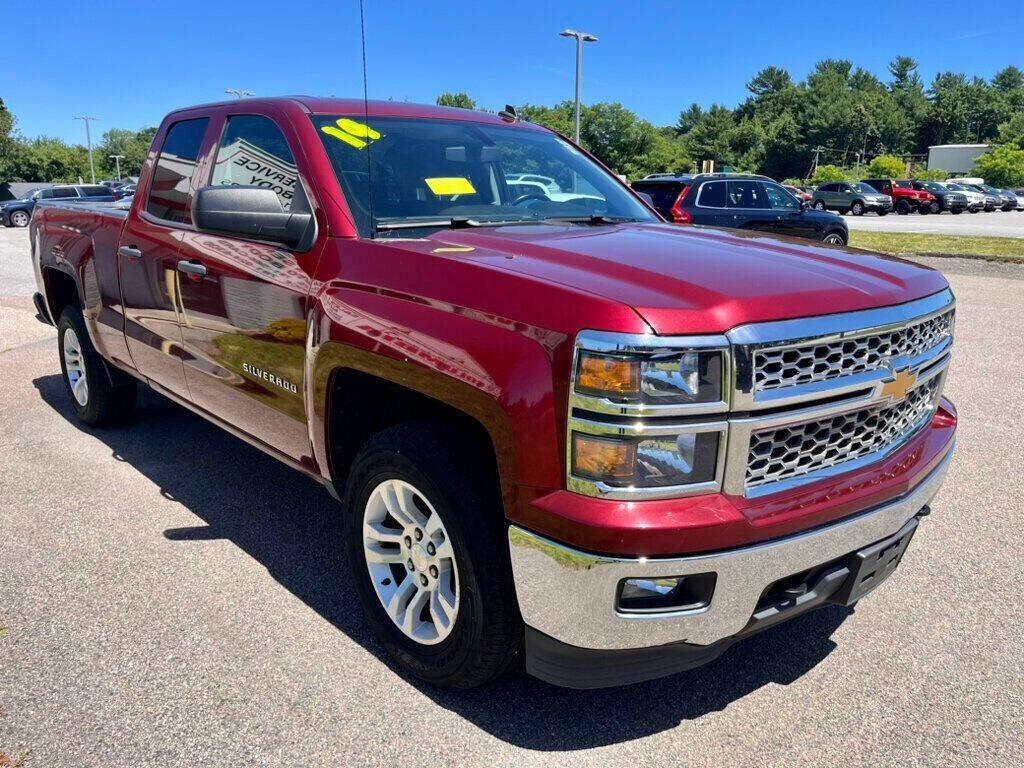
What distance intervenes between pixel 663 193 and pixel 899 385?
11.3 metres

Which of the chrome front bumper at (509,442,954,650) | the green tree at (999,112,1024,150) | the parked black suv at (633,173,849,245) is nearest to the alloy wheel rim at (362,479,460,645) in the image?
the chrome front bumper at (509,442,954,650)

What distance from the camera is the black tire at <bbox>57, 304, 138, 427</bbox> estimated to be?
17.1ft

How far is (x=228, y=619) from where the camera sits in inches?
124

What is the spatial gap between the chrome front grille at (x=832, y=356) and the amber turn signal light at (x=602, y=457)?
0.37m

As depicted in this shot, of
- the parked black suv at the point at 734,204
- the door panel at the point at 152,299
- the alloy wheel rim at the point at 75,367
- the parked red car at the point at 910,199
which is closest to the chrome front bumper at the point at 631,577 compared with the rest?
the door panel at the point at 152,299

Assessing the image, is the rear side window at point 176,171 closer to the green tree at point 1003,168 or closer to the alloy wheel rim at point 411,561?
the alloy wheel rim at point 411,561

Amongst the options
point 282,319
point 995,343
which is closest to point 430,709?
point 282,319

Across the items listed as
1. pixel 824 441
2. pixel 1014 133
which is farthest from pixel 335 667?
pixel 1014 133

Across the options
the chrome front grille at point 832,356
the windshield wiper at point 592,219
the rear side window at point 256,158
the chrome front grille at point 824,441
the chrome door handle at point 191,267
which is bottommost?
the chrome front grille at point 824,441

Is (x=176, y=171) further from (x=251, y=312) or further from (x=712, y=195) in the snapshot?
(x=712, y=195)

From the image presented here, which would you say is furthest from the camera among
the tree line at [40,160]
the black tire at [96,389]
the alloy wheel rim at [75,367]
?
the tree line at [40,160]

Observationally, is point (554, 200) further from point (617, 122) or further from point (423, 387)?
point (617, 122)

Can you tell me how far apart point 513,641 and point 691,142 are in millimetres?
118806

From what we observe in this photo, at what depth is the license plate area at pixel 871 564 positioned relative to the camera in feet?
7.96
